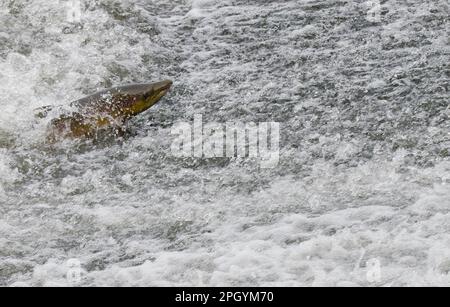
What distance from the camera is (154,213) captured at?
16.0ft

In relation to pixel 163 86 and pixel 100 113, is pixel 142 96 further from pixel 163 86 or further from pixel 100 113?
pixel 100 113

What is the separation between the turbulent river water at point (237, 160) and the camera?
4.48 metres

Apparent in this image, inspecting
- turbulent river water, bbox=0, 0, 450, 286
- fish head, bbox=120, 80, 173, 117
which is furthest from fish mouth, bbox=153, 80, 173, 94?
turbulent river water, bbox=0, 0, 450, 286

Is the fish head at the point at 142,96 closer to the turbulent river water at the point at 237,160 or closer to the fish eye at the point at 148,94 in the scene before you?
the fish eye at the point at 148,94

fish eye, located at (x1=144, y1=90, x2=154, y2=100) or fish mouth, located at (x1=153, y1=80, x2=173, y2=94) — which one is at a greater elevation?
fish mouth, located at (x1=153, y1=80, x2=173, y2=94)

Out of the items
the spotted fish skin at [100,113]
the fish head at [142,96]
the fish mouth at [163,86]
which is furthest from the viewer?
the fish mouth at [163,86]

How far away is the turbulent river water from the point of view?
176 inches

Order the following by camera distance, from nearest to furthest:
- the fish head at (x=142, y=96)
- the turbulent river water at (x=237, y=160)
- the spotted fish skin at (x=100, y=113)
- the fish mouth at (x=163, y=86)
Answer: the turbulent river water at (x=237, y=160), the spotted fish skin at (x=100, y=113), the fish head at (x=142, y=96), the fish mouth at (x=163, y=86)

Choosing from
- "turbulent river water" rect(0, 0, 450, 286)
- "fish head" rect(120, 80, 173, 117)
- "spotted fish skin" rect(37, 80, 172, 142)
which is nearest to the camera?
"turbulent river water" rect(0, 0, 450, 286)

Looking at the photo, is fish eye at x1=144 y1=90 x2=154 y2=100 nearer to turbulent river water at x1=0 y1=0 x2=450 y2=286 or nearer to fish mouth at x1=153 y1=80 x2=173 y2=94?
fish mouth at x1=153 y1=80 x2=173 y2=94

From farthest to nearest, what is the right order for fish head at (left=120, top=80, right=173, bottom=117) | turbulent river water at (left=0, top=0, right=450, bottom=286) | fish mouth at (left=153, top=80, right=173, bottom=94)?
1. fish mouth at (left=153, top=80, right=173, bottom=94)
2. fish head at (left=120, top=80, right=173, bottom=117)
3. turbulent river water at (left=0, top=0, right=450, bottom=286)

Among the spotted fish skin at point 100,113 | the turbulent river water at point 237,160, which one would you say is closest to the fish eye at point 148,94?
the spotted fish skin at point 100,113

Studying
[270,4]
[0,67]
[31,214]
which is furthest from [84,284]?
[270,4]

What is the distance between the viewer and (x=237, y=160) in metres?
5.42
